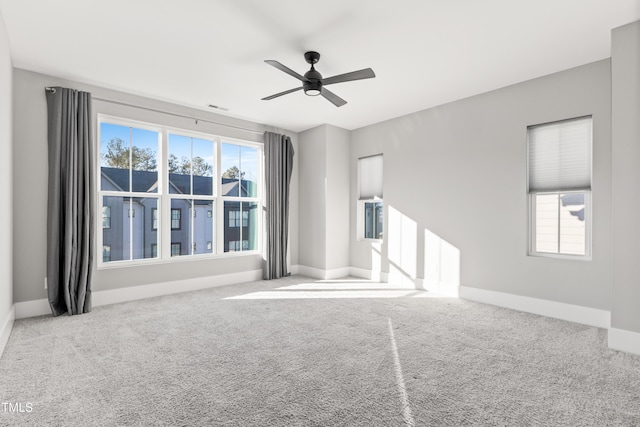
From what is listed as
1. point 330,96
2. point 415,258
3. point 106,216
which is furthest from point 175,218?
point 415,258

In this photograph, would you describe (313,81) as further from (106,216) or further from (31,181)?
(31,181)

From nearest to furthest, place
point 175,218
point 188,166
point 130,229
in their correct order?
point 130,229 < point 175,218 < point 188,166

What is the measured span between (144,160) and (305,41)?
9.72ft

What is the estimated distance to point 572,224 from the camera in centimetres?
365

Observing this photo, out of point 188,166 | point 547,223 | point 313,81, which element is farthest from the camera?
point 188,166

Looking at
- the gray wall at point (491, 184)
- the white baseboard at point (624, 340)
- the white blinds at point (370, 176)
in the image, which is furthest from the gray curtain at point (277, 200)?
the white baseboard at point (624, 340)

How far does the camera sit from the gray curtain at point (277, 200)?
577 centimetres

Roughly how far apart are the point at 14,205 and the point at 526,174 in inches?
235

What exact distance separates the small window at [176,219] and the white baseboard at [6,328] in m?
1.97

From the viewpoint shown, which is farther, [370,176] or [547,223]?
[370,176]

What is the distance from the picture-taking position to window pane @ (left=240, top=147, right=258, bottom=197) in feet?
18.6

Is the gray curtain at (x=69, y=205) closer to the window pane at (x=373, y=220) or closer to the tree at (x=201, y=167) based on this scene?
the tree at (x=201, y=167)

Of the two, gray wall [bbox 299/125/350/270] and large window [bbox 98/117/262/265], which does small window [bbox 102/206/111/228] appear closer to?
large window [bbox 98/117/262/265]

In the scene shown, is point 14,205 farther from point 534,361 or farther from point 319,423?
point 534,361
